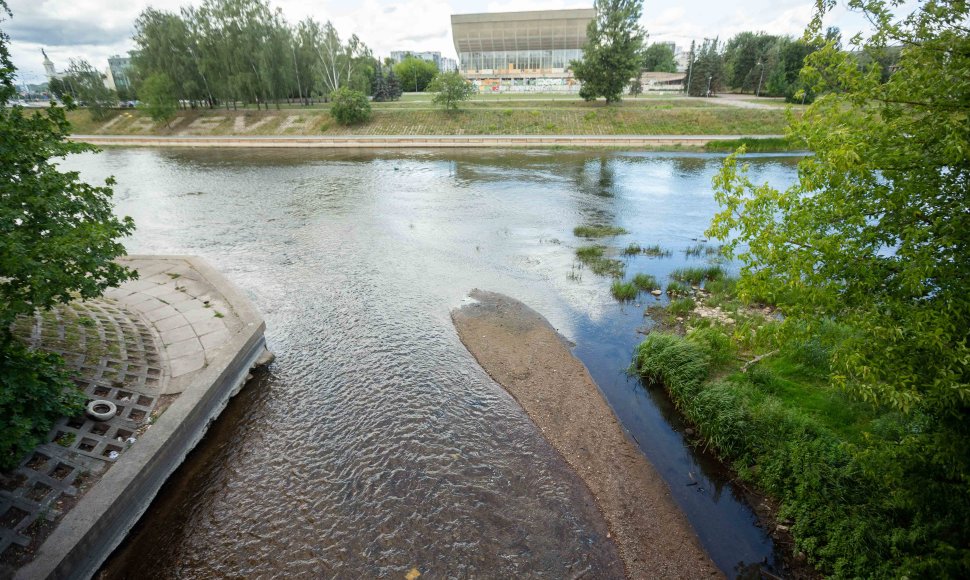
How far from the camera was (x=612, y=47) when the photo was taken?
212ft

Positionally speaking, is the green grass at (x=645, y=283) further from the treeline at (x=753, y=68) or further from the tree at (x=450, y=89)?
the treeline at (x=753, y=68)

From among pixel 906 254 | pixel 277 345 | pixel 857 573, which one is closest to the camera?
pixel 906 254

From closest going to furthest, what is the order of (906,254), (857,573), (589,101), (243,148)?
1. (906,254)
2. (857,573)
3. (243,148)
4. (589,101)

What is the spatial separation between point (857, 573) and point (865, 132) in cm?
640

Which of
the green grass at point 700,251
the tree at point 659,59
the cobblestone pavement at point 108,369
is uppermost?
the tree at point 659,59

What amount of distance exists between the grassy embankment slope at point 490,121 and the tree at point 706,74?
58.9 feet

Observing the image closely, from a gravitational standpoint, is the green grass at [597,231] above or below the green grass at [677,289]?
above

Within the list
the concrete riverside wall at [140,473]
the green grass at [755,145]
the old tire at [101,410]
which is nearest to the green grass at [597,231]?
the concrete riverside wall at [140,473]

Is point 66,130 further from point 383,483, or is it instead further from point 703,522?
point 703,522

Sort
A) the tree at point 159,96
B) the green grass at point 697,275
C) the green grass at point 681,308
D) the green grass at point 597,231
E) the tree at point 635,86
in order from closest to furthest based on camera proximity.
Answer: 1. the green grass at point 681,308
2. the green grass at point 697,275
3. the green grass at point 597,231
4. the tree at point 159,96
5. the tree at point 635,86

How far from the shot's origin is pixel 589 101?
72375 mm

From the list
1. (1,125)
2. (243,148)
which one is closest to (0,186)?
(1,125)

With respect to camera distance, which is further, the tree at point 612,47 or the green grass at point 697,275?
the tree at point 612,47

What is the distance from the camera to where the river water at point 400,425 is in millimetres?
7805
